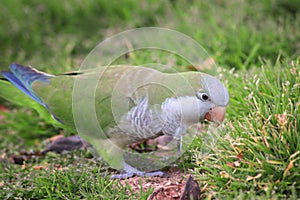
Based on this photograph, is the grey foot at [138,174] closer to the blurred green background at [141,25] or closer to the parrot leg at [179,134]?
the parrot leg at [179,134]

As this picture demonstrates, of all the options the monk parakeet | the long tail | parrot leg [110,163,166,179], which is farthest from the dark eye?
the long tail

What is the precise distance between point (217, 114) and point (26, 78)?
1.60 meters

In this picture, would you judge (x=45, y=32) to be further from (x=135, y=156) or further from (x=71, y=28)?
(x=135, y=156)

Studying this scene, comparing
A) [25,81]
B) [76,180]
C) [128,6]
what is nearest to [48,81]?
[25,81]

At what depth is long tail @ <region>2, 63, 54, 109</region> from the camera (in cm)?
362

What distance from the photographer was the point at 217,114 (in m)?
3.11

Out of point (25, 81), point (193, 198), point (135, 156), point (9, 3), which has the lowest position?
point (193, 198)

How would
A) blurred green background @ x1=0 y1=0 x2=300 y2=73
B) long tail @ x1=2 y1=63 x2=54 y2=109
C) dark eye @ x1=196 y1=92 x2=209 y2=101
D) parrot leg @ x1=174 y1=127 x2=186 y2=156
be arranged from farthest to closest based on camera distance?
1. blurred green background @ x1=0 y1=0 x2=300 y2=73
2. long tail @ x1=2 y1=63 x2=54 y2=109
3. parrot leg @ x1=174 y1=127 x2=186 y2=156
4. dark eye @ x1=196 y1=92 x2=209 y2=101

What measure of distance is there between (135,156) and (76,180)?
24.6 inches

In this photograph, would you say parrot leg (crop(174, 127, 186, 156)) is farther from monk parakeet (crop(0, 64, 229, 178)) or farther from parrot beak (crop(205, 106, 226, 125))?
parrot beak (crop(205, 106, 226, 125))

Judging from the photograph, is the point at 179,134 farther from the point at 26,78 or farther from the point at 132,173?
the point at 26,78

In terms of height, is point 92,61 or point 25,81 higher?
point 92,61

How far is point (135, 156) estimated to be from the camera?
3617 mm

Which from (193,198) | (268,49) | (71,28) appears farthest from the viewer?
(71,28)
